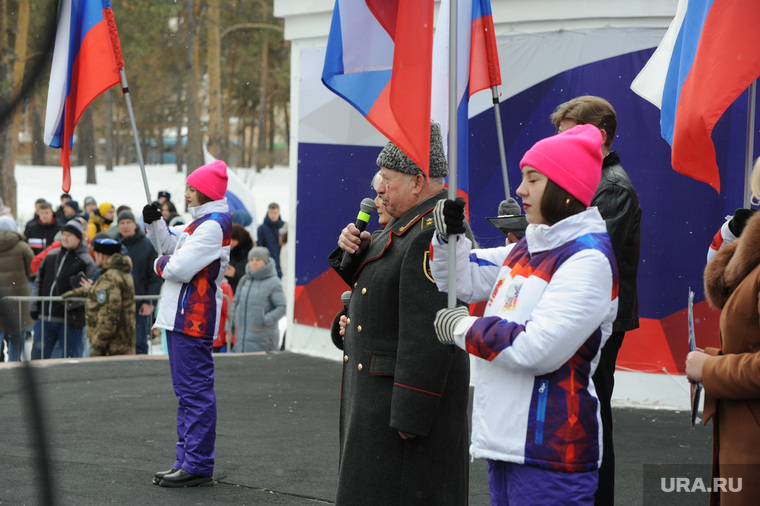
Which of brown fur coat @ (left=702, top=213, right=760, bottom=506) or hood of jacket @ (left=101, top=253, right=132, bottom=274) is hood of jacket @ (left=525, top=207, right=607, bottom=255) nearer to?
brown fur coat @ (left=702, top=213, right=760, bottom=506)

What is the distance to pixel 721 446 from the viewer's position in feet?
11.0

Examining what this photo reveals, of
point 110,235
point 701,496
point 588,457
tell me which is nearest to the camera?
point 588,457

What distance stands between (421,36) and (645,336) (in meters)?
5.58

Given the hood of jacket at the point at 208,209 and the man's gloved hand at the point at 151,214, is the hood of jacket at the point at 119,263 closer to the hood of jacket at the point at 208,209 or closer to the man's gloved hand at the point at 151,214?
the man's gloved hand at the point at 151,214

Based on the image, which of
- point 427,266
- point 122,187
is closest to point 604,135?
point 427,266

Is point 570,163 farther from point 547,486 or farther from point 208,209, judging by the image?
point 208,209

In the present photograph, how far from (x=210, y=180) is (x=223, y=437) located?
2.23 m

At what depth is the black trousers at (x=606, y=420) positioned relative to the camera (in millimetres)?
4398

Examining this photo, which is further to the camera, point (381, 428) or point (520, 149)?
point (520, 149)

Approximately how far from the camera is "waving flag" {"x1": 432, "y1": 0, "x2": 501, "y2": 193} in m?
4.43

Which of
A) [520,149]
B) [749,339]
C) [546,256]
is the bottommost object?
[749,339]

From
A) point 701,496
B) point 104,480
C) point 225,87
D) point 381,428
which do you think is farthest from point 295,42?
point 225,87

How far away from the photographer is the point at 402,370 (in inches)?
145

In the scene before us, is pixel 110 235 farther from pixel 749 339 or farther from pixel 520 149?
pixel 749 339
